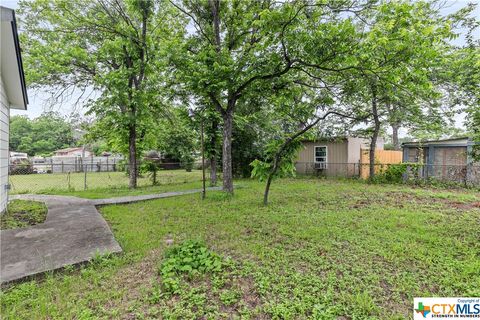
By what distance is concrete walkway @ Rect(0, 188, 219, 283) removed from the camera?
8.96ft

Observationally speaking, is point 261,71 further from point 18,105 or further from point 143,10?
point 18,105

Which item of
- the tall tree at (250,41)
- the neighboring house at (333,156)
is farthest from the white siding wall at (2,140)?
the neighboring house at (333,156)

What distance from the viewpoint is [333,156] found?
42.0ft

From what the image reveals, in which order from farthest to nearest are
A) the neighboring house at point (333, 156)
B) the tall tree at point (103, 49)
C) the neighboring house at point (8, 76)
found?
the neighboring house at point (333, 156), the tall tree at point (103, 49), the neighboring house at point (8, 76)

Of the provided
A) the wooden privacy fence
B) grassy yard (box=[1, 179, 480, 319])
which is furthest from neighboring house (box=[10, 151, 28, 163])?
the wooden privacy fence

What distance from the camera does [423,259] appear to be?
2.99 meters

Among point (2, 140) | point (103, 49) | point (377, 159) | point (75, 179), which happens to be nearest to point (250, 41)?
point (103, 49)

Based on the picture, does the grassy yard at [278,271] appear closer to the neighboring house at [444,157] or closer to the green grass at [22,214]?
the green grass at [22,214]

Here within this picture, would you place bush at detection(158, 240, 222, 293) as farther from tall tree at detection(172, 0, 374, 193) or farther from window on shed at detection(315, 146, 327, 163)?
window on shed at detection(315, 146, 327, 163)

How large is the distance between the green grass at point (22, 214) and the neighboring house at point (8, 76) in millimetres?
262

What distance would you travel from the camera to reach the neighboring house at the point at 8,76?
361cm

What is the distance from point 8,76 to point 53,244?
157 inches

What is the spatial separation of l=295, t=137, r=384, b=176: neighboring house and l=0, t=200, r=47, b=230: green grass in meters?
10.8

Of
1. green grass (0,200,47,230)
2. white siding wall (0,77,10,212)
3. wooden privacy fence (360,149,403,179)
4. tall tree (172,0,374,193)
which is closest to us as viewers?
green grass (0,200,47,230)
